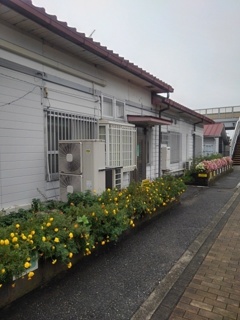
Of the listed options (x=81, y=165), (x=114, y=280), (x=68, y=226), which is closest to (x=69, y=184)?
(x=81, y=165)

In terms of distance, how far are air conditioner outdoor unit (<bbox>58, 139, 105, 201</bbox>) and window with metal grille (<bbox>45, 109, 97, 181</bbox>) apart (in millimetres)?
279

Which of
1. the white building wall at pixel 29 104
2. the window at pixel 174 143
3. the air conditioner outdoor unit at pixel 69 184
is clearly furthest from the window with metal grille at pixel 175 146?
the air conditioner outdoor unit at pixel 69 184

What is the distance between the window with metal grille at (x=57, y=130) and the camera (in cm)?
529

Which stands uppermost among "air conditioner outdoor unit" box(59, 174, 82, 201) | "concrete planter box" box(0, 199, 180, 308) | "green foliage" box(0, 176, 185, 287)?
"air conditioner outdoor unit" box(59, 174, 82, 201)

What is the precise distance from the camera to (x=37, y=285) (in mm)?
2928

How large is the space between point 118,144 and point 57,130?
1666 mm

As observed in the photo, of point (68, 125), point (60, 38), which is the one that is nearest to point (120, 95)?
point (68, 125)

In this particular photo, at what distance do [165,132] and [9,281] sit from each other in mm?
9433

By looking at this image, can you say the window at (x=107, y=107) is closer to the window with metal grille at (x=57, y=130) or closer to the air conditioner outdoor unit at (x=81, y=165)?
the window with metal grille at (x=57, y=130)

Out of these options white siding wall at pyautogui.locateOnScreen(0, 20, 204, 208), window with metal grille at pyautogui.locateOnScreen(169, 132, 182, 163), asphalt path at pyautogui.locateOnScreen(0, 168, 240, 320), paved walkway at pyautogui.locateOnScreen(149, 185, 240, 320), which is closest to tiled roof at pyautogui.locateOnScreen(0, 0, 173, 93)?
white siding wall at pyautogui.locateOnScreen(0, 20, 204, 208)

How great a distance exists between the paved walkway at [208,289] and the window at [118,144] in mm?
2892

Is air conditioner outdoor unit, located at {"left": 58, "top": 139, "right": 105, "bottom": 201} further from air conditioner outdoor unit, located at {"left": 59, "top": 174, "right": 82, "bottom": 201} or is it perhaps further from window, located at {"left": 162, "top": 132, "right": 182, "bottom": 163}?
window, located at {"left": 162, "top": 132, "right": 182, "bottom": 163}

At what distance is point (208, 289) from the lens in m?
3.07

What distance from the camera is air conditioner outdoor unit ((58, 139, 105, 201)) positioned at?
4.95 m
